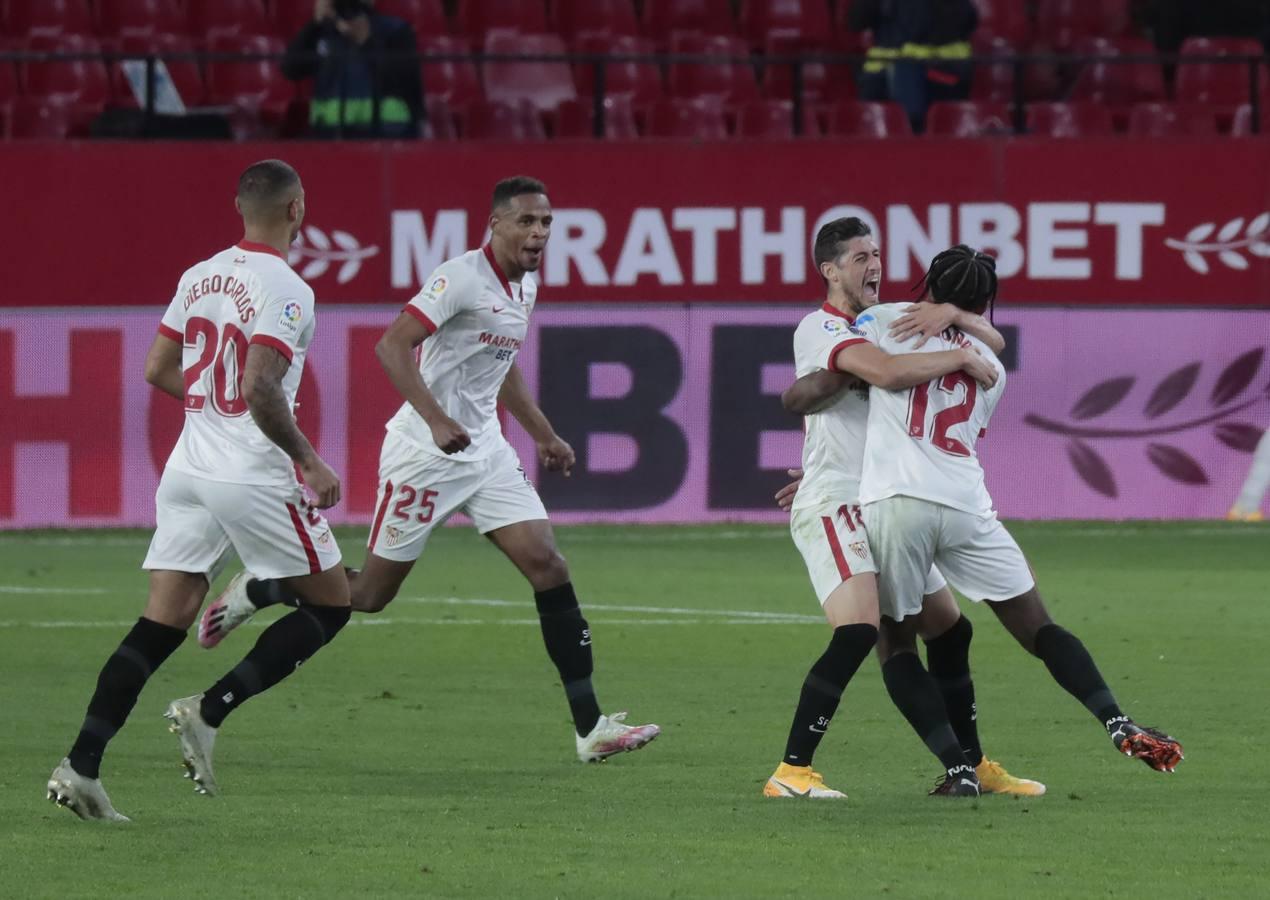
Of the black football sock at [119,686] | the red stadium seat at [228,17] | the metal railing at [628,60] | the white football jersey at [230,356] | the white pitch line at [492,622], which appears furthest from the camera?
the red stadium seat at [228,17]

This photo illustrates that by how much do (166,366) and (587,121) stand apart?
449 inches

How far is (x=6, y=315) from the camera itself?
17688 millimetres

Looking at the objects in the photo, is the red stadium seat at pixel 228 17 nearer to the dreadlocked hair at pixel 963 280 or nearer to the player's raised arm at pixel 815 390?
the player's raised arm at pixel 815 390

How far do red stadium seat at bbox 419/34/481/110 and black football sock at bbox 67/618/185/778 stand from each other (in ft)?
41.3

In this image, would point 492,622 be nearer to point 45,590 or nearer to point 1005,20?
point 45,590

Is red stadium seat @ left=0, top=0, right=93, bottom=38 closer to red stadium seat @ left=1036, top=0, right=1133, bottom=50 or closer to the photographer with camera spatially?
the photographer with camera

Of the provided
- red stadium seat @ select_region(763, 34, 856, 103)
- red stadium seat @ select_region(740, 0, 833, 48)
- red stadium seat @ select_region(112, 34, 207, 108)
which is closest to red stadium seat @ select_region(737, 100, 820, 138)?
red stadium seat @ select_region(763, 34, 856, 103)

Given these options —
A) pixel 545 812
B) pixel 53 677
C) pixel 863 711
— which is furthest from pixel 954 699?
pixel 53 677

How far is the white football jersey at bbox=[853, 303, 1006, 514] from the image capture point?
7.30 meters

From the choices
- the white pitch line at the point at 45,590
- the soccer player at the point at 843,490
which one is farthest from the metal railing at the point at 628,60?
the soccer player at the point at 843,490

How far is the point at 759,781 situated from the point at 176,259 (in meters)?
11.0

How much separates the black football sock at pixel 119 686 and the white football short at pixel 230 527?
203mm

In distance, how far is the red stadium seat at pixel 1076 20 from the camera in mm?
20984

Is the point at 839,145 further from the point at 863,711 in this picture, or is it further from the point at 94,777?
the point at 94,777
